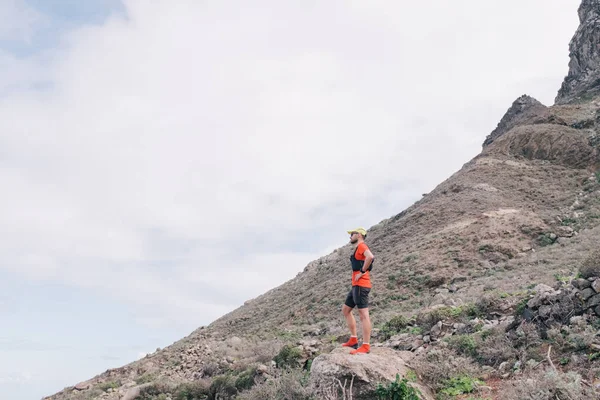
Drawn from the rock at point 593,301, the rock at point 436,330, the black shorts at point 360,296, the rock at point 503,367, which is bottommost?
the rock at point 503,367

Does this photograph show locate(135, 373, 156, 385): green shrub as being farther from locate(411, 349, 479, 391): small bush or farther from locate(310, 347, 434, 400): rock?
locate(411, 349, 479, 391): small bush

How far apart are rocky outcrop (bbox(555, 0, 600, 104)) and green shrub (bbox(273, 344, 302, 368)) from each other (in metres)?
44.4

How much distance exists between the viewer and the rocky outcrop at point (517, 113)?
41.3 metres

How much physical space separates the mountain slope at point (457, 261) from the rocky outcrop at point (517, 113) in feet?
11.1

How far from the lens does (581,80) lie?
154 ft

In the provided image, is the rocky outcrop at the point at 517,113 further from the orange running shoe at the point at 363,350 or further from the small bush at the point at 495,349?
the orange running shoe at the point at 363,350

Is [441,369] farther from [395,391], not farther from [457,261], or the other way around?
[457,261]

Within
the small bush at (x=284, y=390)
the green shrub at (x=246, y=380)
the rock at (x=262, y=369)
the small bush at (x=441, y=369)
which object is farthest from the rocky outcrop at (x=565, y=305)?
the green shrub at (x=246, y=380)

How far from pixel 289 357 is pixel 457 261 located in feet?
43.6

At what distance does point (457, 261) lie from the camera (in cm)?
1975

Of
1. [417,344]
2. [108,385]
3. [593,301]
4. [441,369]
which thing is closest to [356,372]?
[441,369]

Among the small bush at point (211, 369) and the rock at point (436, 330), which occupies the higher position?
the small bush at point (211, 369)

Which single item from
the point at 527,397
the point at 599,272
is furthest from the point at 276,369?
the point at 599,272

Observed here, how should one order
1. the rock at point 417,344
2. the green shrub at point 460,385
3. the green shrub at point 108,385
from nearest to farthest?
the green shrub at point 460,385 → the rock at point 417,344 → the green shrub at point 108,385
